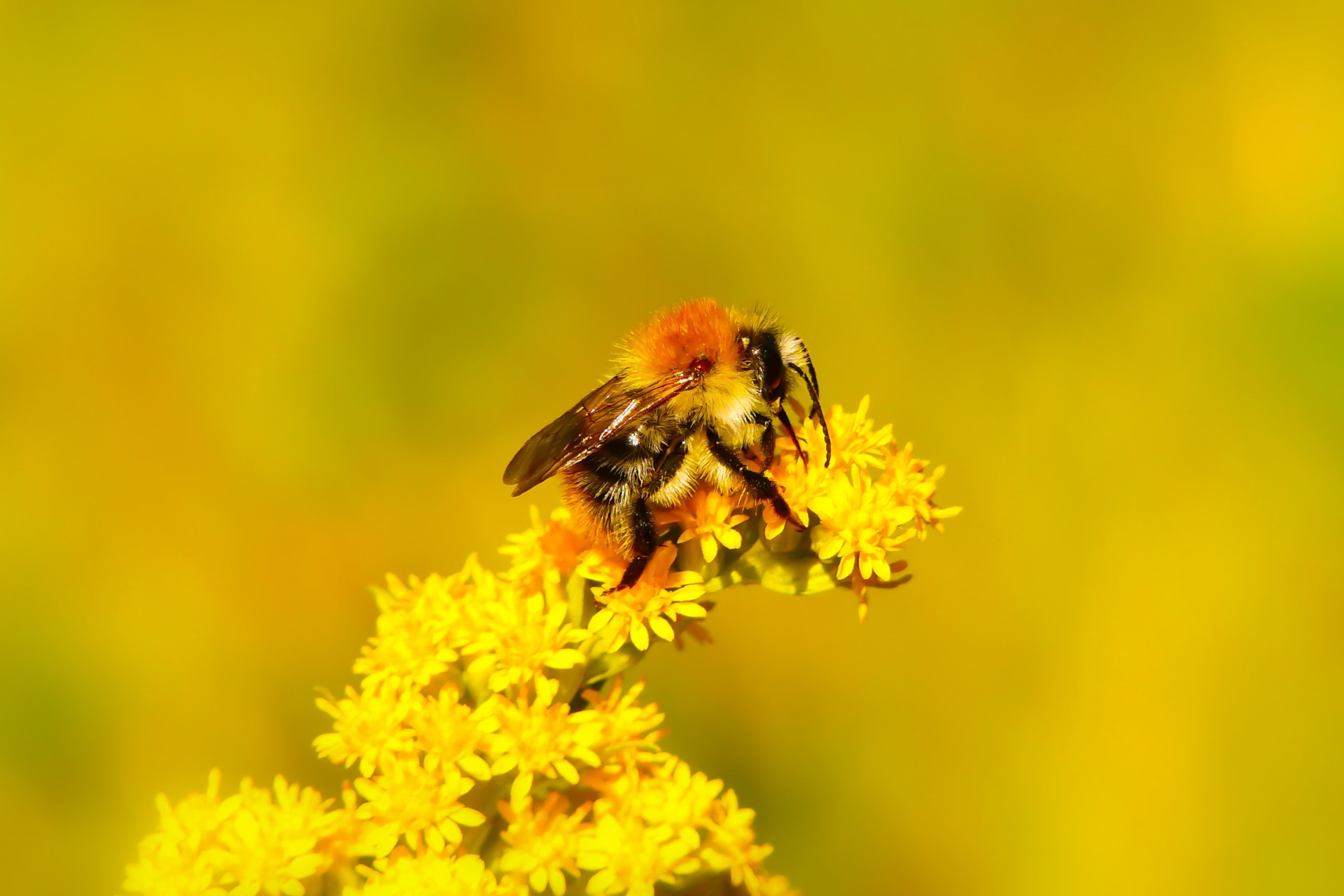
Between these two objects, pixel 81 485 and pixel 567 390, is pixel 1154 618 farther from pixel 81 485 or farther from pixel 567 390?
→ pixel 81 485

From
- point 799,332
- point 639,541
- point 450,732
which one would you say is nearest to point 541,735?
point 450,732

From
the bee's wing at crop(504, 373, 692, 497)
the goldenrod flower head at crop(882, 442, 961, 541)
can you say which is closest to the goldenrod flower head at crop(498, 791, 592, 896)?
the bee's wing at crop(504, 373, 692, 497)

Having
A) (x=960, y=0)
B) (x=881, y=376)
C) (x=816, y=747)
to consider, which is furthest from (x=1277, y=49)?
(x=816, y=747)

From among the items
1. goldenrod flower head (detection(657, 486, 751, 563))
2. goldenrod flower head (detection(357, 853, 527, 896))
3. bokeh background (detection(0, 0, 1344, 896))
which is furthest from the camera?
bokeh background (detection(0, 0, 1344, 896))

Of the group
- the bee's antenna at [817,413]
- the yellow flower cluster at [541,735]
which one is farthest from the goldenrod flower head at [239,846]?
the bee's antenna at [817,413]

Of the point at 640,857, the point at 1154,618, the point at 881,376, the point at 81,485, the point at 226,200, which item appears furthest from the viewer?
the point at 881,376

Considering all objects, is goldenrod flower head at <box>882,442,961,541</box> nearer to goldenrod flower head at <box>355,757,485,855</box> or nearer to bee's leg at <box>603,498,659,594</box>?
bee's leg at <box>603,498,659,594</box>

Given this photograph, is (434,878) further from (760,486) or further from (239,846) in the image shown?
(760,486)
